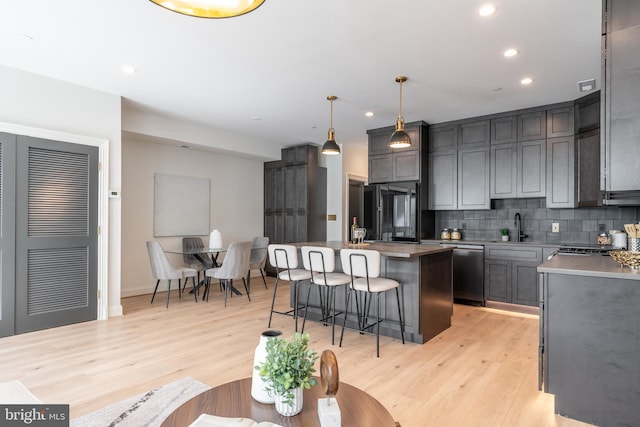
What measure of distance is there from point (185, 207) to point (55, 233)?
2.52 m

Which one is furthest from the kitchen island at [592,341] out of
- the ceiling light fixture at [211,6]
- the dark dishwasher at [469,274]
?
the dark dishwasher at [469,274]

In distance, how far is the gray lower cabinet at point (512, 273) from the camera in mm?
4637

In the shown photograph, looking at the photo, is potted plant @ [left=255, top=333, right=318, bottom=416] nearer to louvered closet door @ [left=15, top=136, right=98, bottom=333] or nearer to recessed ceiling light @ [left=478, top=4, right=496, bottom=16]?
recessed ceiling light @ [left=478, top=4, right=496, bottom=16]

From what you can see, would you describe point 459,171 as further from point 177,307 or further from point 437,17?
point 177,307

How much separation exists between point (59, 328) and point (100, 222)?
1.24 metres

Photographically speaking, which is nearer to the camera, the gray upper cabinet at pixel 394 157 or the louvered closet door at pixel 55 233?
the louvered closet door at pixel 55 233

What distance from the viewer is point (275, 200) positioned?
25.1ft

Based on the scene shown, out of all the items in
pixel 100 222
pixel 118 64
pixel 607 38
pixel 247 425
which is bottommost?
pixel 247 425

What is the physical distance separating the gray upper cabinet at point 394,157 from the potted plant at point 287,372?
4693 millimetres

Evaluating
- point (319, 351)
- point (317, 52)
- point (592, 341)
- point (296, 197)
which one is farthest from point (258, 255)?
point (592, 341)

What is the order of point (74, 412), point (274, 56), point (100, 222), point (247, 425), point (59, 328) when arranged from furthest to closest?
point (100, 222) → point (59, 328) → point (274, 56) → point (74, 412) → point (247, 425)

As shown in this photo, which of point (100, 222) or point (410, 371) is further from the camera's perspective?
point (100, 222)

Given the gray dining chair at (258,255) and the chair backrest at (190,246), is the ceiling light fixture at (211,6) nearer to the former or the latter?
the gray dining chair at (258,255)

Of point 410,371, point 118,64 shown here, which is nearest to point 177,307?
point 118,64
